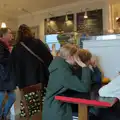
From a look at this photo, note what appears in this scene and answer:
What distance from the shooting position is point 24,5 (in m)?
6.45

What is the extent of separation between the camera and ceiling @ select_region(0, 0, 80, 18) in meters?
6.11

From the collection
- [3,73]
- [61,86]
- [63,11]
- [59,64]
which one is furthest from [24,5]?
[61,86]

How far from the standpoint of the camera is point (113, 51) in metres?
2.62

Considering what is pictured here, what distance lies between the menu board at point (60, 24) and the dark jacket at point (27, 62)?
13.5 feet

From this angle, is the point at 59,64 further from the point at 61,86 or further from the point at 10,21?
the point at 10,21

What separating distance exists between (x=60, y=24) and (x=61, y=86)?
213 inches

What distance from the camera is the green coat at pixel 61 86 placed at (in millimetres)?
1692

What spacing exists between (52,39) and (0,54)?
1.02 meters

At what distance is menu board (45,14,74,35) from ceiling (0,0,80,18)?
45cm

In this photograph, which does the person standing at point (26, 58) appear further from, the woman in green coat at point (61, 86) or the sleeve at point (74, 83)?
the sleeve at point (74, 83)

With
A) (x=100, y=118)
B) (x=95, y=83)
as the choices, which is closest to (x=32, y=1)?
(x=95, y=83)

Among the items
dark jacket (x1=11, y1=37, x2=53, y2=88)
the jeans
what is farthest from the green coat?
the jeans

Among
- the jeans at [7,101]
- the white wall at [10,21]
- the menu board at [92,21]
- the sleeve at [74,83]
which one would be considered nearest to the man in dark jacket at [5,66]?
the jeans at [7,101]

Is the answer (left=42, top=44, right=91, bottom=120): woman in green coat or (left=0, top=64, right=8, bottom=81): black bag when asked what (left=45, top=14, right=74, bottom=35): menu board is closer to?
(left=0, top=64, right=8, bottom=81): black bag
